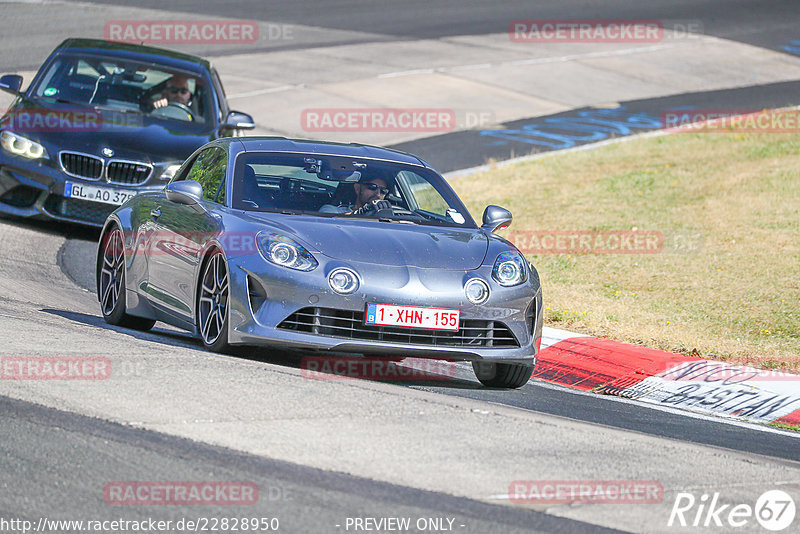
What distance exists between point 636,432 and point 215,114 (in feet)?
27.8

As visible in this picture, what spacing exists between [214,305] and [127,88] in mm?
6891

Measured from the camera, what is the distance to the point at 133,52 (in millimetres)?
14844

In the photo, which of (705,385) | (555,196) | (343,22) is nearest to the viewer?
(705,385)

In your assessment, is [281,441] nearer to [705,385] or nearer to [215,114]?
[705,385]

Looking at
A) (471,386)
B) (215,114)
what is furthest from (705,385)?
(215,114)

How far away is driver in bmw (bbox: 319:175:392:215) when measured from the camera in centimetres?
873

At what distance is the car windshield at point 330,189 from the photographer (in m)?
8.58

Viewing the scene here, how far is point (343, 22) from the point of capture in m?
32.3
